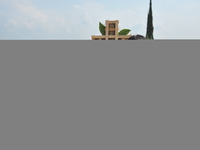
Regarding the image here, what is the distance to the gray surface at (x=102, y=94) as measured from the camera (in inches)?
70.6

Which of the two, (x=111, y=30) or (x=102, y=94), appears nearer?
(x=102, y=94)

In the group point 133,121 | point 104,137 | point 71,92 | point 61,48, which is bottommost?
point 104,137

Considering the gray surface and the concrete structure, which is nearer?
the gray surface

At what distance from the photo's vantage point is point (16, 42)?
182 cm

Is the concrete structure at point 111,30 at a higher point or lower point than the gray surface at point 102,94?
higher

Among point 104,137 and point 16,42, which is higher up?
point 16,42

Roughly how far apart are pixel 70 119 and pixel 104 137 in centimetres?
32

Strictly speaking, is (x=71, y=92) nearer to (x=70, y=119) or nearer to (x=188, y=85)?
(x=70, y=119)

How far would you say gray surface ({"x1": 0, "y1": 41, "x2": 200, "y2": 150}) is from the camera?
179cm

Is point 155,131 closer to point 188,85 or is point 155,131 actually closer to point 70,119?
point 188,85

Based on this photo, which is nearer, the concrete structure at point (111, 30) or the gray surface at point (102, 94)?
the gray surface at point (102, 94)

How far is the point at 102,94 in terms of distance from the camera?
1812mm

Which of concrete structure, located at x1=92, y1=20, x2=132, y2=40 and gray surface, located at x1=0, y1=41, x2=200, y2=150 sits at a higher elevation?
concrete structure, located at x1=92, y1=20, x2=132, y2=40

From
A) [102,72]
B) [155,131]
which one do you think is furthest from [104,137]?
[102,72]
